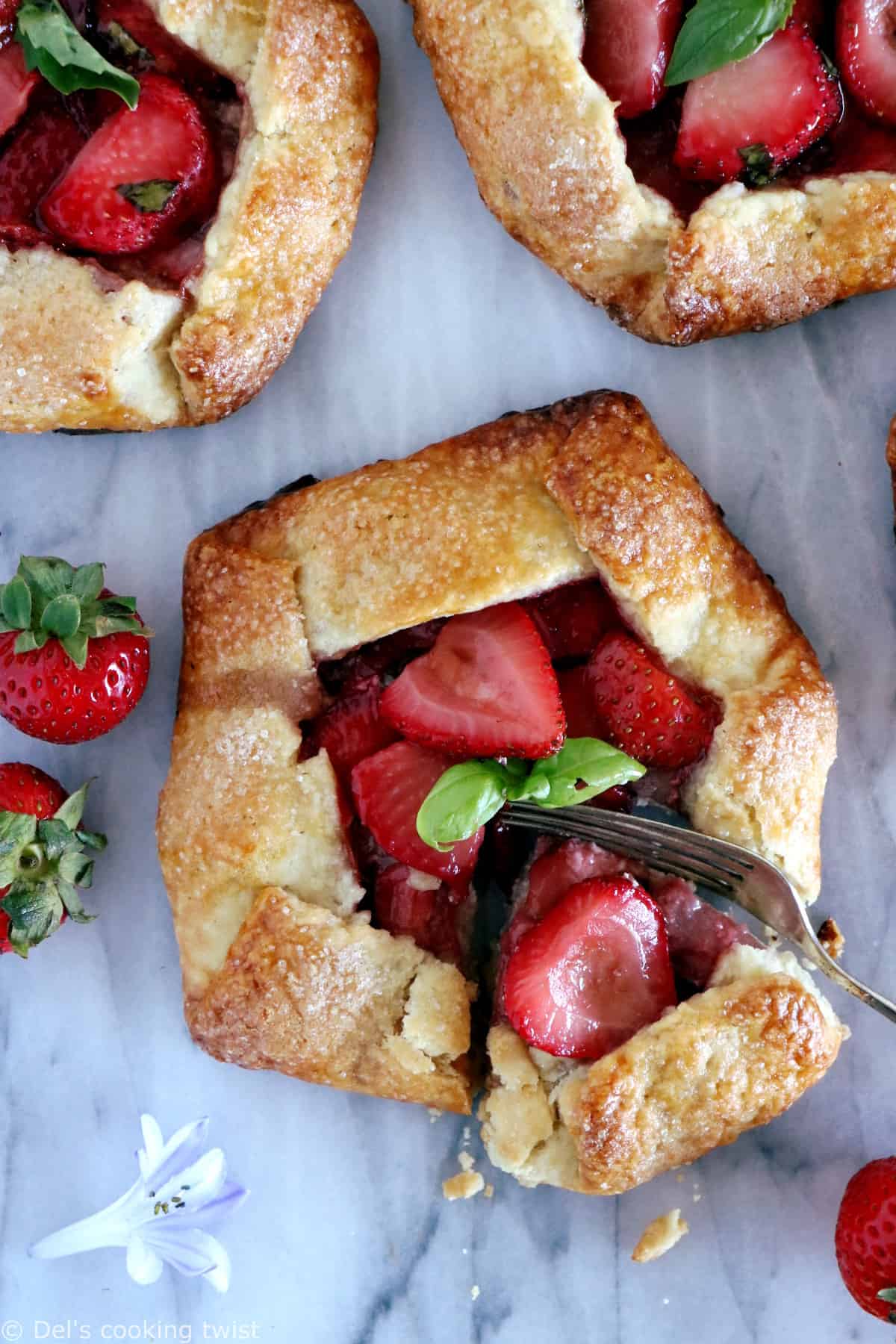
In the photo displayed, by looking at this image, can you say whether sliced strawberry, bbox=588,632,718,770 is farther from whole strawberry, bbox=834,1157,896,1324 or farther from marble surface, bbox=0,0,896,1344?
whole strawberry, bbox=834,1157,896,1324

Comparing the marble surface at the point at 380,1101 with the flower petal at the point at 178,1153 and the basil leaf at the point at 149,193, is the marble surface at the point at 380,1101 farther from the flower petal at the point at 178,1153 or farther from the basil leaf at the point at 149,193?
the basil leaf at the point at 149,193

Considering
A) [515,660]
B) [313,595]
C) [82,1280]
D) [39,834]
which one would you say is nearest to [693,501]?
[515,660]

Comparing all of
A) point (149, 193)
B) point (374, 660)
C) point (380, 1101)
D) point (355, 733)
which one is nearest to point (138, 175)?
point (149, 193)

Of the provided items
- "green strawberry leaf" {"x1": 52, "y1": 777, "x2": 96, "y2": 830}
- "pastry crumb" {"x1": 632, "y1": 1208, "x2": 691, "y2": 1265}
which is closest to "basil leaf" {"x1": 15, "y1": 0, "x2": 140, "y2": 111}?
"green strawberry leaf" {"x1": 52, "y1": 777, "x2": 96, "y2": 830}

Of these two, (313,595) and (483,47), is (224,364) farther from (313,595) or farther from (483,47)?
(483,47)

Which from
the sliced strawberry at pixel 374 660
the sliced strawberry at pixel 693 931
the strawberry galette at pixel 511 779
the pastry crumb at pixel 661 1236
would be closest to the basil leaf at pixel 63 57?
the strawberry galette at pixel 511 779

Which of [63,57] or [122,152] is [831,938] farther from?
[63,57]
